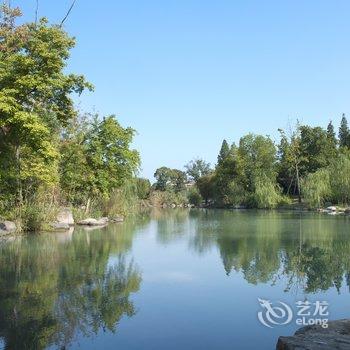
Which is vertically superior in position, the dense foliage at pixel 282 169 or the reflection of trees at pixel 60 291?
the dense foliage at pixel 282 169

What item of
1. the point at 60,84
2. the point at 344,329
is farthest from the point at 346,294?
the point at 60,84

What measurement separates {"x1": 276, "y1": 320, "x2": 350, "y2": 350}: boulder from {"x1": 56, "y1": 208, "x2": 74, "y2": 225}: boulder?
20.5 meters

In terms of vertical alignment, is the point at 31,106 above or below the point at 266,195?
above

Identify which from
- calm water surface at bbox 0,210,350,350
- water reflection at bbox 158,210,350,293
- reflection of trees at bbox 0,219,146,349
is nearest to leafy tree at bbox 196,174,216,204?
water reflection at bbox 158,210,350,293

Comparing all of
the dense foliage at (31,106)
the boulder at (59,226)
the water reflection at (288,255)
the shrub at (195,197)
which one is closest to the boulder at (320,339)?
the water reflection at (288,255)

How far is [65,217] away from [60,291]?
696 inches

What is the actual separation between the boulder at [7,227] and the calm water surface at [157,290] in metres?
1.91

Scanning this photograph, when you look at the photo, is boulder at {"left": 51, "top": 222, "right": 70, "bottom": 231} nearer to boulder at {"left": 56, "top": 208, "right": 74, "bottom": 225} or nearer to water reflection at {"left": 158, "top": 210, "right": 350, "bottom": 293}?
boulder at {"left": 56, "top": 208, "right": 74, "bottom": 225}

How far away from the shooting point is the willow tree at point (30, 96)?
18.9 metres

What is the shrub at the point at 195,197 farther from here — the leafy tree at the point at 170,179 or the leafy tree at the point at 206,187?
the leafy tree at the point at 170,179

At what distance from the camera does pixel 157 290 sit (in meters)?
9.84

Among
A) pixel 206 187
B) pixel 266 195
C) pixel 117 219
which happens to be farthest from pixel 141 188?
pixel 117 219

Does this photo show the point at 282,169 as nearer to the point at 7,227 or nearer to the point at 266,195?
the point at 266,195

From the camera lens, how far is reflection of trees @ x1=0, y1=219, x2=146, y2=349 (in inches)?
267
